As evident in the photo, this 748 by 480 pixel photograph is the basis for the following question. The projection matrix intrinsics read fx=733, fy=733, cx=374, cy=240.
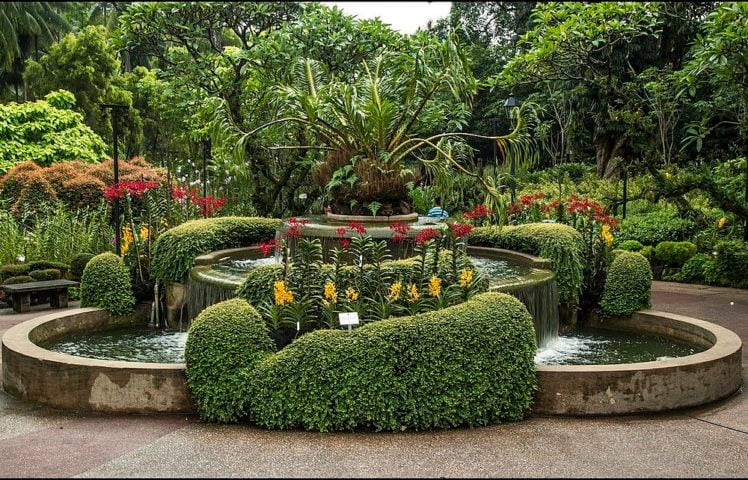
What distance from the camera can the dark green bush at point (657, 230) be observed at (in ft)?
46.6

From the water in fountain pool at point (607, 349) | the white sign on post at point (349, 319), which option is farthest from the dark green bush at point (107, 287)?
the water in fountain pool at point (607, 349)

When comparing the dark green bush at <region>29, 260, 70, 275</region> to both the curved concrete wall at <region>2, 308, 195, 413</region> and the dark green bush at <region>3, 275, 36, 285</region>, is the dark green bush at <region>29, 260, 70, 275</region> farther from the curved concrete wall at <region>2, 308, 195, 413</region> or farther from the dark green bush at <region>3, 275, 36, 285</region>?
the curved concrete wall at <region>2, 308, 195, 413</region>

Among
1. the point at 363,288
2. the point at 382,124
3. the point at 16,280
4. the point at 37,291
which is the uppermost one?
the point at 382,124

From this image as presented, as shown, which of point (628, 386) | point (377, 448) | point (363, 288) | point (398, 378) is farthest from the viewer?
point (363, 288)

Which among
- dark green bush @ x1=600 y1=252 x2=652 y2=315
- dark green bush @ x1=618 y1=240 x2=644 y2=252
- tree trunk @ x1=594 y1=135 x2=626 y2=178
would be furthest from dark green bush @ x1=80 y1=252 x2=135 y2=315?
tree trunk @ x1=594 y1=135 x2=626 y2=178

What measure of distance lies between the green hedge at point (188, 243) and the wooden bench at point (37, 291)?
2.11 metres

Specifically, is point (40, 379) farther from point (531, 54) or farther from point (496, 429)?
point (531, 54)

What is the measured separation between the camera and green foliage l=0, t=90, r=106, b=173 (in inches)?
687

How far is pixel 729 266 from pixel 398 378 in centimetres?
884

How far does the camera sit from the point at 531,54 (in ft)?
41.3

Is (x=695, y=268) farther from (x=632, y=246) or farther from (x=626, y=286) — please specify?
(x=626, y=286)

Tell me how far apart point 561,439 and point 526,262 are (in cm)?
460

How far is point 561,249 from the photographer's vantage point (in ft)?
28.6

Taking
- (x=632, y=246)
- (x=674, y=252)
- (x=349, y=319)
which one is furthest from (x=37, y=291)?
(x=674, y=252)
